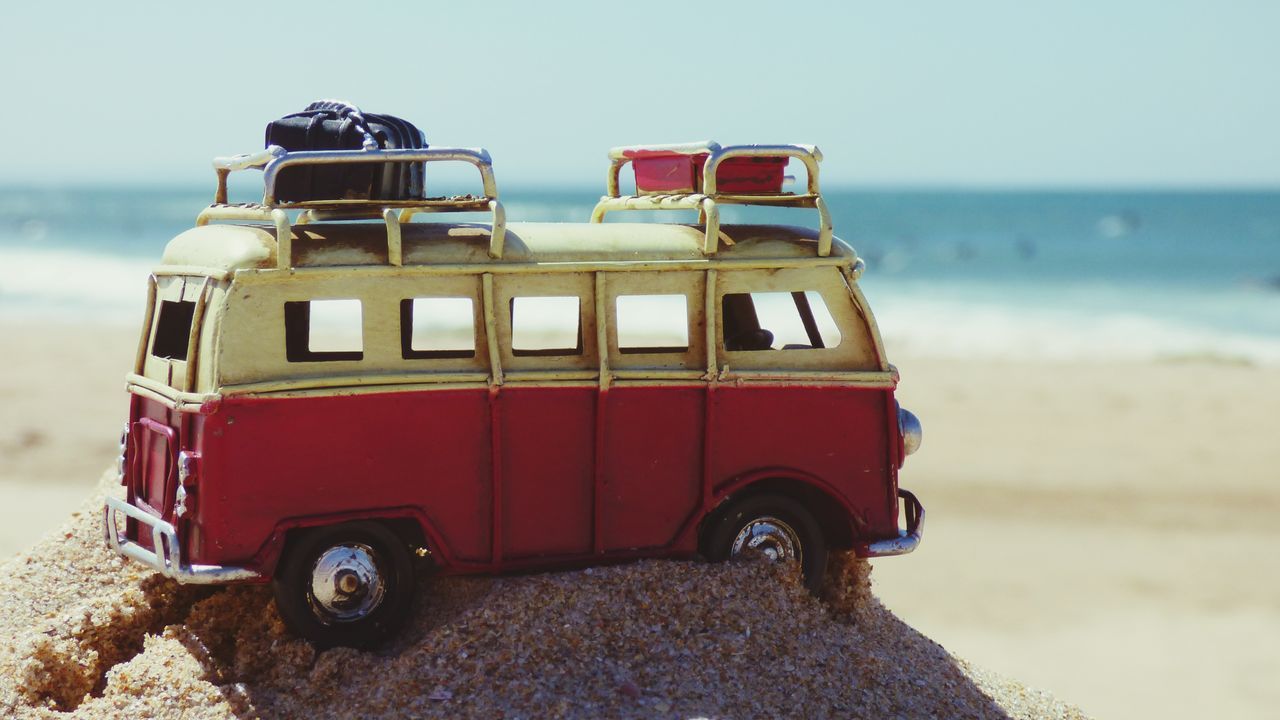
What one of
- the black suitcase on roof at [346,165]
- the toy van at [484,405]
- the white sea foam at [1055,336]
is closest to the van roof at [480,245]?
the toy van at [484,405]

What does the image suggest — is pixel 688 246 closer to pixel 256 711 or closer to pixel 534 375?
pixel 534 375

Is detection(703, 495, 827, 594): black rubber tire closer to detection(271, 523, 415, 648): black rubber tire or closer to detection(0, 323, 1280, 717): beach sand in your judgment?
detection(0, 323, 1280, 717): beach sand

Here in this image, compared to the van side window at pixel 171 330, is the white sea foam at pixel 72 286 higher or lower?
A: higher

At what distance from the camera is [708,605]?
24.3ft

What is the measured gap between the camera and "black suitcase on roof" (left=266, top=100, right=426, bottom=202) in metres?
7.48

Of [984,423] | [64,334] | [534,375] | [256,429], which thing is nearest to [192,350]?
[256,429]

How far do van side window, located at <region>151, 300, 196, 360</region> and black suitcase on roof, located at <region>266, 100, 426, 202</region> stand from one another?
0.93m

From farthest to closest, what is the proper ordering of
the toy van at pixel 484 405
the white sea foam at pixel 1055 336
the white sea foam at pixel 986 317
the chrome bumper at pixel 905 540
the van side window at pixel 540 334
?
1. the white sea foam at pixel 986 317
2. the white sea foam at pixel 1055 336
3. the chrome bumper at pixel 905 540
4. the van side window at pixel 540 334
5. the toy van at pixel 484 405

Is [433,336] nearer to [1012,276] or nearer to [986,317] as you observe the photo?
[986,317]

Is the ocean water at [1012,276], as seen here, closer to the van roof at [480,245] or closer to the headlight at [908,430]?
the van roof at [480,245]

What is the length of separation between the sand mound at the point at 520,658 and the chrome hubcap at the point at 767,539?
0.16m

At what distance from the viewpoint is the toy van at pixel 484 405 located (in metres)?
7.08

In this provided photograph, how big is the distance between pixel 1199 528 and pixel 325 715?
13.5m

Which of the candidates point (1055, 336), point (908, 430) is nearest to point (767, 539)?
point (908, 430)
